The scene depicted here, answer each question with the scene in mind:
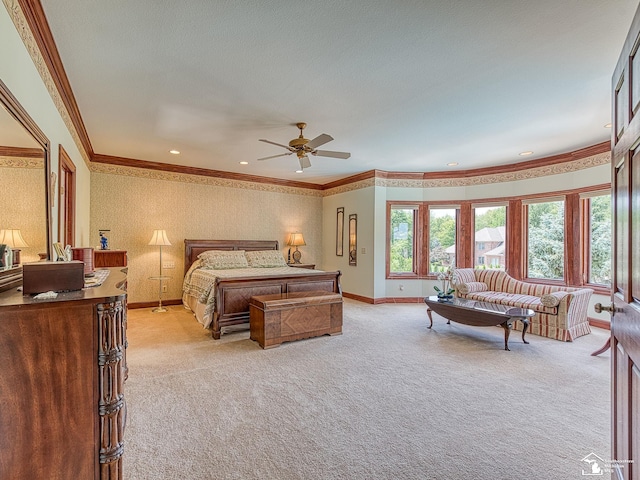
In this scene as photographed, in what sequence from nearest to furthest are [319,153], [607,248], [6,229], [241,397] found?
[6,229], [241,397], [319,153], [607,248]

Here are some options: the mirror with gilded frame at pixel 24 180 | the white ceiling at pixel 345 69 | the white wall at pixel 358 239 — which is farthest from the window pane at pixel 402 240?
the mirror with gilded frame at pixel 24 180

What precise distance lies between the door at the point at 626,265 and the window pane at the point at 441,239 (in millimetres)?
5249

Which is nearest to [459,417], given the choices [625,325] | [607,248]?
[625,325]

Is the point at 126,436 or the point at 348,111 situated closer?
the point at 126,436

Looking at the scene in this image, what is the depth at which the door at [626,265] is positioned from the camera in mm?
1200

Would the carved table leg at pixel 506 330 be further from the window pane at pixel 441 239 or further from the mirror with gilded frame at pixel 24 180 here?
the mirror with gilded frame at pixel 24 180

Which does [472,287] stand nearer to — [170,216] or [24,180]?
[170,216]

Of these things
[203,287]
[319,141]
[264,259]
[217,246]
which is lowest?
[203,287]

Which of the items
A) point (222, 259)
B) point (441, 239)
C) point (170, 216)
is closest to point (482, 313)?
point (441, 239)

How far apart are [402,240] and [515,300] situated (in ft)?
8.51

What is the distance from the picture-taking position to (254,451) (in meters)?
1.98

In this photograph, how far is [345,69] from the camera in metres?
2.76

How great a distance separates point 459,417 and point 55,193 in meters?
3.77

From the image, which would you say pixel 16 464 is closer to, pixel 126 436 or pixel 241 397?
pixel 126 436
